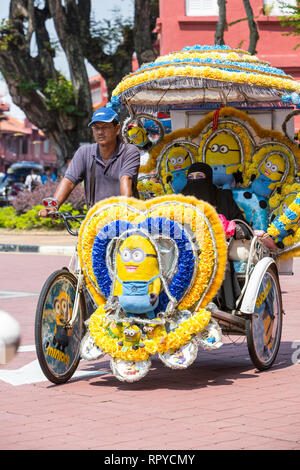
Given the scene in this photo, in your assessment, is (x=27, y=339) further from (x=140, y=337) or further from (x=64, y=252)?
(x=64, y=252)

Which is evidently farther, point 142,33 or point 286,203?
point 142,33

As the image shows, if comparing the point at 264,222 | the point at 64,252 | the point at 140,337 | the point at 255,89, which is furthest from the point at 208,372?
the point at 64,252

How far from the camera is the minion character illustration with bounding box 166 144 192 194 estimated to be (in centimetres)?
952

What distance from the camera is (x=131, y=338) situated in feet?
22.2

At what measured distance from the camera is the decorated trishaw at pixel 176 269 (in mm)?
6785

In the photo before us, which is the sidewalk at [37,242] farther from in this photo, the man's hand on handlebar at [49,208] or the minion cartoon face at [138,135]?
the man's hand on handlebar at [49,208]

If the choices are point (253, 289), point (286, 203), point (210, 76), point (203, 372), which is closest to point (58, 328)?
point (203, 372)

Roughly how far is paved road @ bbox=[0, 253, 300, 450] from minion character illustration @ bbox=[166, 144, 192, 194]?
1.69m

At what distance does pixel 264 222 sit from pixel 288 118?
108cm

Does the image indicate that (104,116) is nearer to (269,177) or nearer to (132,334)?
(132,334)

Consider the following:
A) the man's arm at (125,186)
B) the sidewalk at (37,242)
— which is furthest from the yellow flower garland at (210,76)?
the sidewalk at (37,242)

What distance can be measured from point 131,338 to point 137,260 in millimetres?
530

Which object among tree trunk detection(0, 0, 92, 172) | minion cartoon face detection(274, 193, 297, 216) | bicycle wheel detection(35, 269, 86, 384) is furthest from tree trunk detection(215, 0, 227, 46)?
bicycle wheel detection(35, 269, 86, 384)

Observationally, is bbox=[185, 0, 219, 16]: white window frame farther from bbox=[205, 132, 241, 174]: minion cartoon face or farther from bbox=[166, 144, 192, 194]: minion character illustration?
bbox=[205, 132, 241, 174]: minion cartoon face
